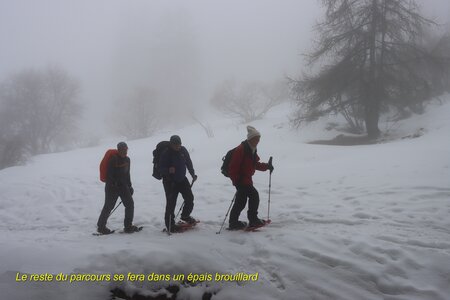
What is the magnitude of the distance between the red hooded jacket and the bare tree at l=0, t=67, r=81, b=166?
38973 millimetres

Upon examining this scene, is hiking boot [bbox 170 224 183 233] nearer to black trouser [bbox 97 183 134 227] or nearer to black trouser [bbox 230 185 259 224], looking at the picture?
black trouser [bbox 97 183 134 227]

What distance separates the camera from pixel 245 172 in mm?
5633

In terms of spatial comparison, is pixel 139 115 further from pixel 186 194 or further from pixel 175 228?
pixel 175 228

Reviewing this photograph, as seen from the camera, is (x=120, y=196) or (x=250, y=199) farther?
(x=120, y=196)

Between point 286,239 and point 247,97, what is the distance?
28.9 meters

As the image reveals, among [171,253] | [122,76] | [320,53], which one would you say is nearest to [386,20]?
[320,53]

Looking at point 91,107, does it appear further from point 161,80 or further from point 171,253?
point 171,253

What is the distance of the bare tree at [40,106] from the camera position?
39.3 m

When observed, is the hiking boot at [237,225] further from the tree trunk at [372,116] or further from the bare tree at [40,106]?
the bare tree at [40,106]

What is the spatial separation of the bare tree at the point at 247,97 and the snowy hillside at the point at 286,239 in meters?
22.2

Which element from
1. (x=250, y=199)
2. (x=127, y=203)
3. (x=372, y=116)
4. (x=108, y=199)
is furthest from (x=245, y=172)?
(x=372, y=116)

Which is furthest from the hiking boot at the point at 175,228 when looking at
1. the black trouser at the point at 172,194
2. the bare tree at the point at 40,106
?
the bare tree at the point at 40,106

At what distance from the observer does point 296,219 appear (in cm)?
639

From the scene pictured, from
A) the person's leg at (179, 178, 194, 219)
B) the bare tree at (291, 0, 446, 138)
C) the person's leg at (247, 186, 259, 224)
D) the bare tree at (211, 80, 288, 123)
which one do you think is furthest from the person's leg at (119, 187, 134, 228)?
the bare tree at (211, 80, 288, 123)
